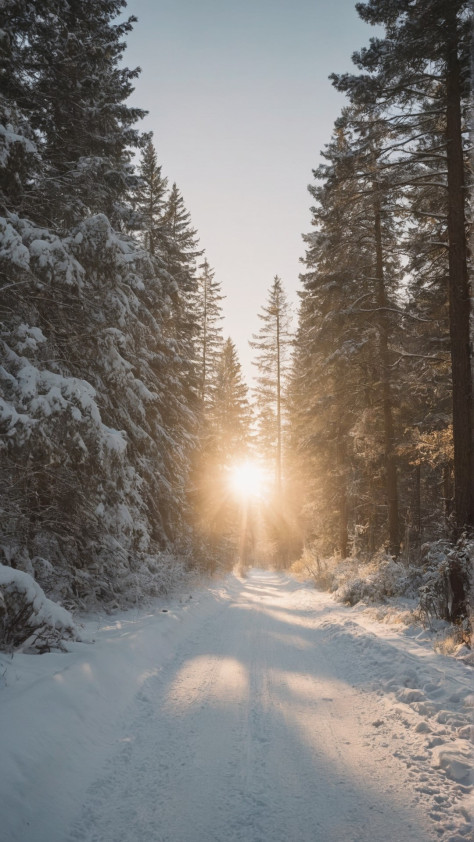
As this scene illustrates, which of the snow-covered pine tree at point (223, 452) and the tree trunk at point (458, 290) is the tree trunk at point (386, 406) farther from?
the snow-covered pine tree at point (223, 452)

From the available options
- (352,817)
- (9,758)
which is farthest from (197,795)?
(9,758)

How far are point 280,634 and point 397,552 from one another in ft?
20.9

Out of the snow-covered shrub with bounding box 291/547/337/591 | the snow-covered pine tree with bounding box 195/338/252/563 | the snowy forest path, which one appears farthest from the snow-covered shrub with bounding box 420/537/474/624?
the snow-covered pine tree with bounding box 195/338/252/563

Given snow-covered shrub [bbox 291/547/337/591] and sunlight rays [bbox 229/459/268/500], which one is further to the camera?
sunlight rays [bbox 229/459/268/500]

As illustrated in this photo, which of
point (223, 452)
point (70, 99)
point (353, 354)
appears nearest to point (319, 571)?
point (353, 354)

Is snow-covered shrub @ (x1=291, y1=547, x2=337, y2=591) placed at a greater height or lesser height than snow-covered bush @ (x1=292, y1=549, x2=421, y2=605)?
lesser

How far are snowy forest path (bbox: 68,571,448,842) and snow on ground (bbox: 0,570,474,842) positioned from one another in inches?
0.6

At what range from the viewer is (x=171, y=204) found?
21.0 m

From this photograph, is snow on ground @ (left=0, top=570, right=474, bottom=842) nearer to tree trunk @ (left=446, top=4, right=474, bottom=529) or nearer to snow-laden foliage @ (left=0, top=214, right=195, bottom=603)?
snow-laden foliage @ (left=0, top=214, right=195, bottom=603)

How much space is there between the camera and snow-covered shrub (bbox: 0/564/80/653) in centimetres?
517

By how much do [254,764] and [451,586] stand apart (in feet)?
17.7

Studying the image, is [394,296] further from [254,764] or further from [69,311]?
[254,764]

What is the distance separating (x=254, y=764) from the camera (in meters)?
3.83

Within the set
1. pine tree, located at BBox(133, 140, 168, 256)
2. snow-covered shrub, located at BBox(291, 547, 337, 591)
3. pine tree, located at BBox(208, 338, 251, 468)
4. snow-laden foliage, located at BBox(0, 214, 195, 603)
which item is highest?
pine tree, located at BBox(133, 140, 168, 256)
